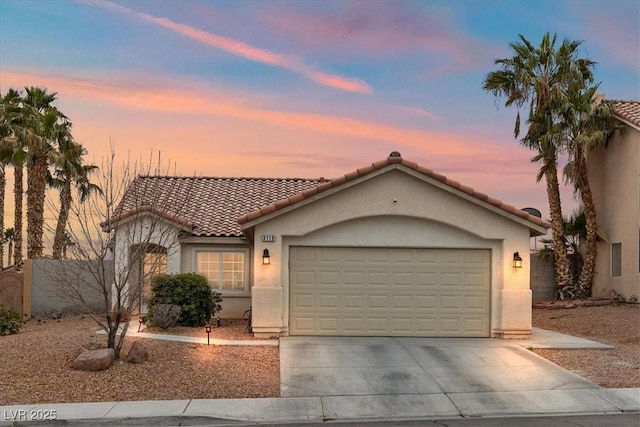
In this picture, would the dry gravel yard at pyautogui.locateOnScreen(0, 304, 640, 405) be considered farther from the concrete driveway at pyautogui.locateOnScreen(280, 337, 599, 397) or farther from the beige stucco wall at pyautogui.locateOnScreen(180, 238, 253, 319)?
the beige stucco wall at pyautogui.locateOnScreen(180, 238, 253, 319)

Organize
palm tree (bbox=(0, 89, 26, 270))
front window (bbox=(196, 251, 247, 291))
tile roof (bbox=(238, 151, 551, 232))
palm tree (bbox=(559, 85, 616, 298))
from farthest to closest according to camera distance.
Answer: palm tree (bbox=(0, 89, 26, 270)) → palm tree (bbox=(559, 85, 616, 298)) → front window (bbox=(196, 251, 247, 291)) → tile roof (bbox=(238, 151, 551, 232))

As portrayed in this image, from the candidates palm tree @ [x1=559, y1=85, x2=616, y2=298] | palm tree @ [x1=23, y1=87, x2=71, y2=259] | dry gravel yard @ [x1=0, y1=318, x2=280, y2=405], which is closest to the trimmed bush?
dry gravel yard @ [x1=0, y1=318, x2=280, y2=405]

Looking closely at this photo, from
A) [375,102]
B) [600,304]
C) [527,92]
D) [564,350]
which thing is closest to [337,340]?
[564,350]

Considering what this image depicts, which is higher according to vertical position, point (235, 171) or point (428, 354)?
point (235, 171)

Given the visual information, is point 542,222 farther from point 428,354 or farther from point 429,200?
point 428,354

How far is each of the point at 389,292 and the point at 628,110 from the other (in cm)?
1381

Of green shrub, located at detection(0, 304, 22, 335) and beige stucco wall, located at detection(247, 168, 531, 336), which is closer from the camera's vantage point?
beige stucco wall, located at detection(247, 168, 531, 336)

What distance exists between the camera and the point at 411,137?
2264cm

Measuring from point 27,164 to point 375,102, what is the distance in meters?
14.6

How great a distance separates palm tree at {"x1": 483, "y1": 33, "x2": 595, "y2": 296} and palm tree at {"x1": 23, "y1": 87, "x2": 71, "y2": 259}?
58.2ft

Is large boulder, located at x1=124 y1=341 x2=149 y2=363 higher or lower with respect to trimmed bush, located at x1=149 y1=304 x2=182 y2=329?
lower

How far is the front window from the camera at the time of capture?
1878 centimetres

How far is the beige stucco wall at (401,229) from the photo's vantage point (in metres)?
14.6

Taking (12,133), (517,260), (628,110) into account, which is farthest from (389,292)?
(12,133)
